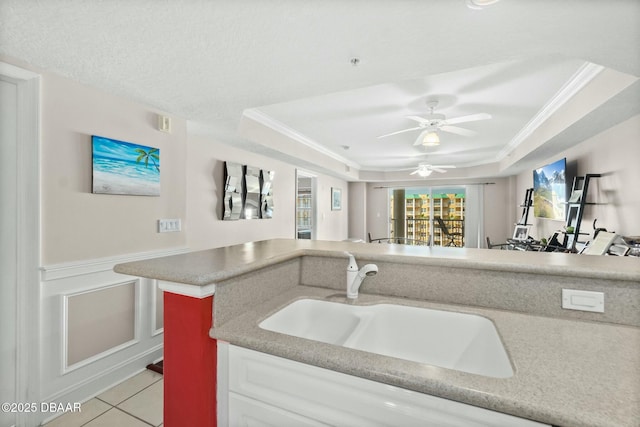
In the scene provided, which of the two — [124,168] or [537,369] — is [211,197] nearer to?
[124,168]

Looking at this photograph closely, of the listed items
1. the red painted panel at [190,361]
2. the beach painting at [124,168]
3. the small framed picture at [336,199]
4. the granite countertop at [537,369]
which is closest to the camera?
the granite countertop at [537,369]

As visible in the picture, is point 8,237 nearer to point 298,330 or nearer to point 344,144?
point 298,330

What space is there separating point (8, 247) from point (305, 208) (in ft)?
17.8

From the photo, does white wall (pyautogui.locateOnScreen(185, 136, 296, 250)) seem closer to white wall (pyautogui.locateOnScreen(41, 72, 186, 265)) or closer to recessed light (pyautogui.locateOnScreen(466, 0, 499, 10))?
white wall (pyautogui.locateOnScreen(41, 72, 186, 265))

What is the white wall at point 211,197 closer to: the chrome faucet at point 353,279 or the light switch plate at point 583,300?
the chrome faucet at point 353,279

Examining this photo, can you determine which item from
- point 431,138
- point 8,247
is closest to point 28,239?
point 8,247

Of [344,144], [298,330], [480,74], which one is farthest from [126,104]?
[344,144]

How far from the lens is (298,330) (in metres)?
1.22

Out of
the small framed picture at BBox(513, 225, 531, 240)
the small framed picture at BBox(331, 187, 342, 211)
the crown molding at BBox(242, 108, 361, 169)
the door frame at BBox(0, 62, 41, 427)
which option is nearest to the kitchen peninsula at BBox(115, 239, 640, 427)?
the door frame at BBox(0, 62, 41, 427)

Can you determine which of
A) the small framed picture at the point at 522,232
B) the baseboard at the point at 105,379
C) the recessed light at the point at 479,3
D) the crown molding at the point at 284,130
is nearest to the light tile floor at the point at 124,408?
the baseboard at the point at 105,379

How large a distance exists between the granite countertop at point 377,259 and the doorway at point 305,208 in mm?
4212

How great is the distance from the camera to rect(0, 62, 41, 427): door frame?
1.73m

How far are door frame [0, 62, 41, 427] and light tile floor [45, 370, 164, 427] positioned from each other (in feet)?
0.72

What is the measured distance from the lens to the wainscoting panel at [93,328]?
1.83m
